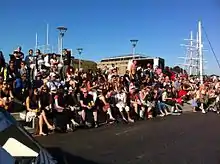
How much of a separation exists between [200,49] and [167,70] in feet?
25.7

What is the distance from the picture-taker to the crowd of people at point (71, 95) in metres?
15.2

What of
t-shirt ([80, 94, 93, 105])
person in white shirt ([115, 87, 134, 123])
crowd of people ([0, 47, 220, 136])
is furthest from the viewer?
person in white shirt ([115, 87, 134, 123])

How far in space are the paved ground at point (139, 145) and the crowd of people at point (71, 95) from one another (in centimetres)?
104

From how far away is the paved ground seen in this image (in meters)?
10.2

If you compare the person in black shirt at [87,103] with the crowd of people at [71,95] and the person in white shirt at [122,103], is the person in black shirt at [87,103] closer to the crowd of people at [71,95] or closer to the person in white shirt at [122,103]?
the crowd of people at [71,95]

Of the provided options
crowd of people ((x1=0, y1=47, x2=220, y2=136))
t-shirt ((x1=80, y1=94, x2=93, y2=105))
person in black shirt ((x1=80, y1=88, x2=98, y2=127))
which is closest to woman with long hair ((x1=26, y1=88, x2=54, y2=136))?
crowd of people ((x1=0, y1=47, x2=220, y2=136))

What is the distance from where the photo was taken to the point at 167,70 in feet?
109

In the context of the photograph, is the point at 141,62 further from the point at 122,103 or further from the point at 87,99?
the point at 87,99

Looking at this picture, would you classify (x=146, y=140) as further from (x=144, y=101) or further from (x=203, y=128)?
(x=144, y=101)

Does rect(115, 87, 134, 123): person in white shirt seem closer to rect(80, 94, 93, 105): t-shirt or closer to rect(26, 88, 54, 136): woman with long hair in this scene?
rect(80, 94, 93, 105): t-shirt

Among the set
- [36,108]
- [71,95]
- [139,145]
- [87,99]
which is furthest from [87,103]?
[139,145]

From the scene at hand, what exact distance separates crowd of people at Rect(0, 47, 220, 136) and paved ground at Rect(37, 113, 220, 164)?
40.9 inches

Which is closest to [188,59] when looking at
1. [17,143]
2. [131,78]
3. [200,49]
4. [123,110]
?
[200,49]

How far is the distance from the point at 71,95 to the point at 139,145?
5239mm
